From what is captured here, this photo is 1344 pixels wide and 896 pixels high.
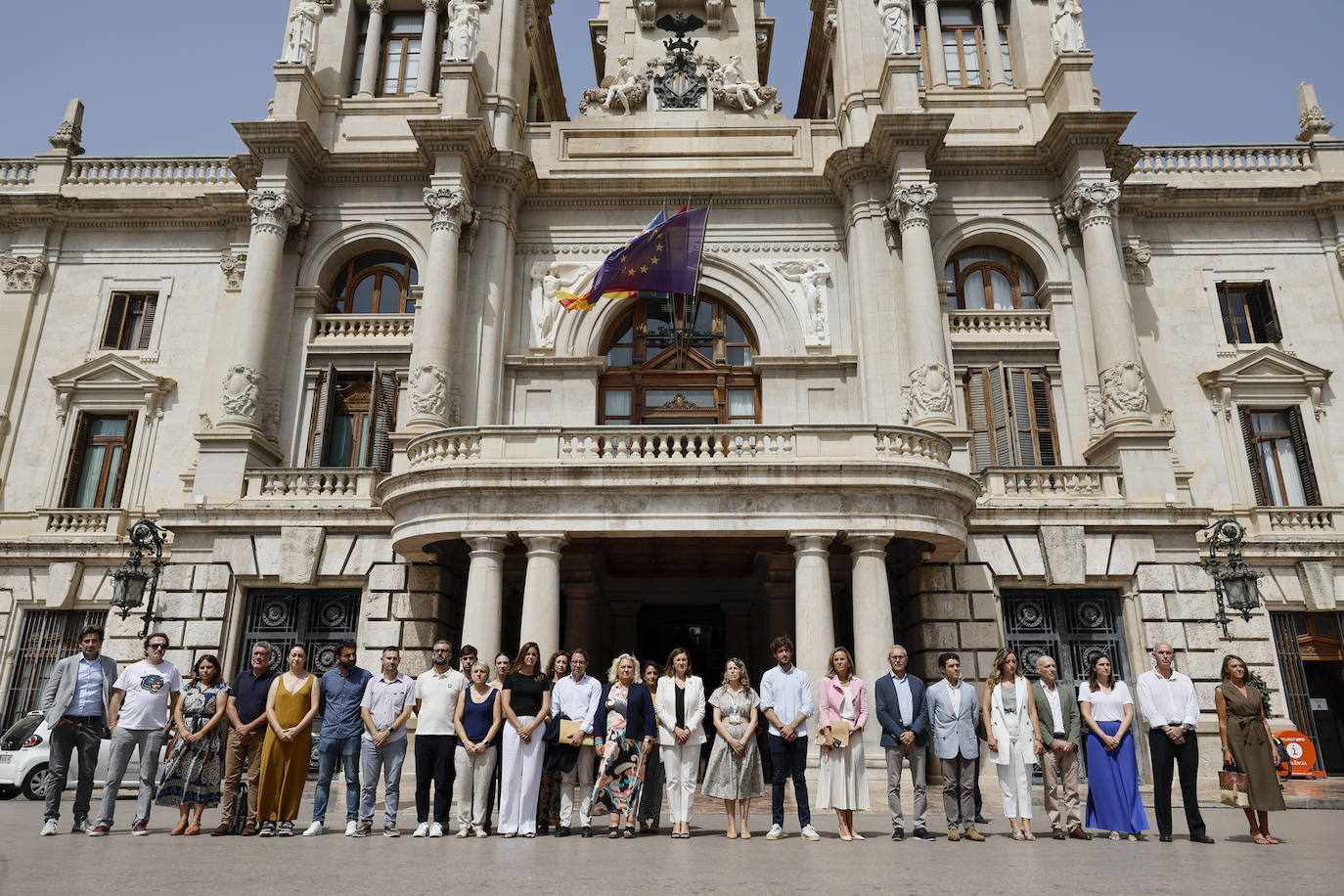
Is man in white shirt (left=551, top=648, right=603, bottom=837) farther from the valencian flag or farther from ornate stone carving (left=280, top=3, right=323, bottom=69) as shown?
ornate stone carving (left=280, top=3, right=323, bottom=69)

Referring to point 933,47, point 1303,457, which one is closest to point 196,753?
point 933,47

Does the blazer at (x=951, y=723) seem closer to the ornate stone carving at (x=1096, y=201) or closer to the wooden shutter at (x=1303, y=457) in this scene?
the ornate stone carving at (x=1096, y=201)

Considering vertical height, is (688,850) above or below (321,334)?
below

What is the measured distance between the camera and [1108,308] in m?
21.3

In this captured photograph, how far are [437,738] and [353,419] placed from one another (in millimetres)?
13754

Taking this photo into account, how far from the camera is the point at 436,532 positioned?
16.6 metres

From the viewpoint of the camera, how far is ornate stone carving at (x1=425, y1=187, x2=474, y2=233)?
72.7ft

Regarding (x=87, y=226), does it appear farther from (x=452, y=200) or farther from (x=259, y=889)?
(x=259, y=889)

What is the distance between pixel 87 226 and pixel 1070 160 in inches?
1026

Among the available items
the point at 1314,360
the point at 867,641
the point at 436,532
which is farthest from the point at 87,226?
the point at 1314,360

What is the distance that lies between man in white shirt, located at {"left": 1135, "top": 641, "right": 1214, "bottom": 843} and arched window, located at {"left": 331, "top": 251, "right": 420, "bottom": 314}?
62.3 feet

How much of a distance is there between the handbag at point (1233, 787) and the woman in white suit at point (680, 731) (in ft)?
18.5

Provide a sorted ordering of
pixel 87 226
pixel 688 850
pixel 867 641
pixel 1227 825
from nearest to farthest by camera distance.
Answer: pixel 688 850
pixel 1227 825
pixel 867 641
pixel 87 226

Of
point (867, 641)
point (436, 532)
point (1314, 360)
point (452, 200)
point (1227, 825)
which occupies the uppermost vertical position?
point (452, 200)
